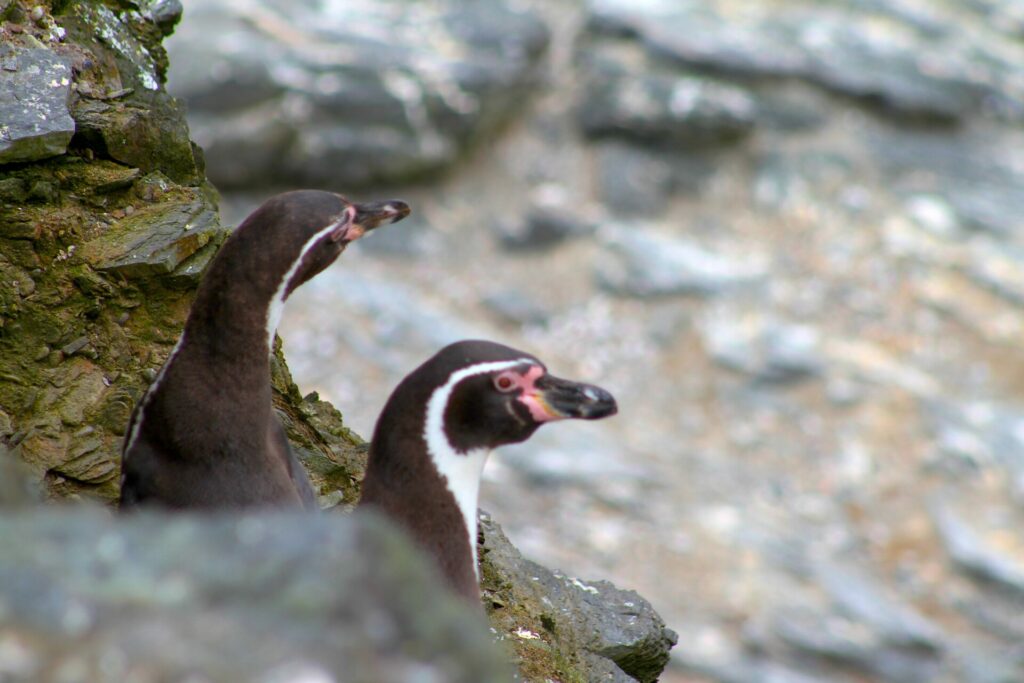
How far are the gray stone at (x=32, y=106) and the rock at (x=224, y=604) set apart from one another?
3404 millimetres

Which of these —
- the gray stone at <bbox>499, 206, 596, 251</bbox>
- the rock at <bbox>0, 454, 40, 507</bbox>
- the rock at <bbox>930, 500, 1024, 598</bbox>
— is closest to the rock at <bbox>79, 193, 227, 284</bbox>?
the rock at <bbox>0, 454, 40, 507</bbox>

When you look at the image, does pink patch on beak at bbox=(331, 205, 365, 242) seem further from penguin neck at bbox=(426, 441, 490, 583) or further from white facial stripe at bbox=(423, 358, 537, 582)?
penguin neck at bbox=(426, 441, 490, 583)

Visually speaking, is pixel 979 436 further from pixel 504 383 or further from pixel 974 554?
pixel 504 383

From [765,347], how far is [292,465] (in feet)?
37.0

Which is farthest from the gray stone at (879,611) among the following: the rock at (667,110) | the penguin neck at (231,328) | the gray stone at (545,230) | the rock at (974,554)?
the penguin neck at (231,328)

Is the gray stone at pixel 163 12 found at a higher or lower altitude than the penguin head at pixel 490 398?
higher

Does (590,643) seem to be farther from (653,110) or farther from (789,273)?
(653,110)

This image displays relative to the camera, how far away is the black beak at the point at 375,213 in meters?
4.91

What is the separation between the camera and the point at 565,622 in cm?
569

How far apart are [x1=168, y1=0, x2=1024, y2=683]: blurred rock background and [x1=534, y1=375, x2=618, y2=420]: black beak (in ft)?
27.4

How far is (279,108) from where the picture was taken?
16.5m

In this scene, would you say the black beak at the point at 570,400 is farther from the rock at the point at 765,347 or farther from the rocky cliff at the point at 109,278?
the rock at the point at 765,347

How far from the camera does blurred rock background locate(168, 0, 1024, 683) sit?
13.6 metres

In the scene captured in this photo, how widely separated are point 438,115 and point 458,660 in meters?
15.8
